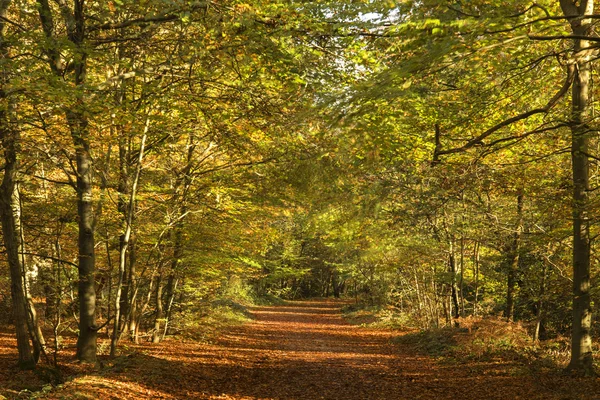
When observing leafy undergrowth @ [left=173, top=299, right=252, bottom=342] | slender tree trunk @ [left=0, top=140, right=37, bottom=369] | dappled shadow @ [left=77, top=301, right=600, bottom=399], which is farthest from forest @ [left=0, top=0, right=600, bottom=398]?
dappled shadow @ [left=77, top=301, right=600, bottom=399]

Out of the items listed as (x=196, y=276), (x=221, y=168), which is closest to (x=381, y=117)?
(x=221, y=168)

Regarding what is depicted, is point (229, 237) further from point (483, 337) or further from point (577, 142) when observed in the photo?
point (577, 142)

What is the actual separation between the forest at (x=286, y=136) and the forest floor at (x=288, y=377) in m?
0.47

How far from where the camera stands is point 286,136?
9.72 meters

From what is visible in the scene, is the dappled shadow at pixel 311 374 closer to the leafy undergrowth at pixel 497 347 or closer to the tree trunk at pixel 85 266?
the leafy undergrowth at pixel 497 347

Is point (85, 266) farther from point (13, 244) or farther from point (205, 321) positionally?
point (205, 321)

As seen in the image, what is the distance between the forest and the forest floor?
0.47 meters

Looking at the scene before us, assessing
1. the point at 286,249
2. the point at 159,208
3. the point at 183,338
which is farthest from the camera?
the point at 286,249

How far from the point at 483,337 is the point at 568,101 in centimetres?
604

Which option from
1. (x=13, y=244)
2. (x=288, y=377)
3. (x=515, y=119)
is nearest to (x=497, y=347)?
(x=288, y=377)

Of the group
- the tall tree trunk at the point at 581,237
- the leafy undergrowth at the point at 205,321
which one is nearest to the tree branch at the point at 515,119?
the tall tree trunk at the point at 581,237

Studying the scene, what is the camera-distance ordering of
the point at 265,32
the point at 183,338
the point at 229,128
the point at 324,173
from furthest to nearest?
the point at 183,338
the point at 229,128
the point at 324,173
the point at 265,32

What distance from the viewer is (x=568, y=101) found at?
30.6 feet

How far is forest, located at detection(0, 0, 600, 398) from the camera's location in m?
6.38
